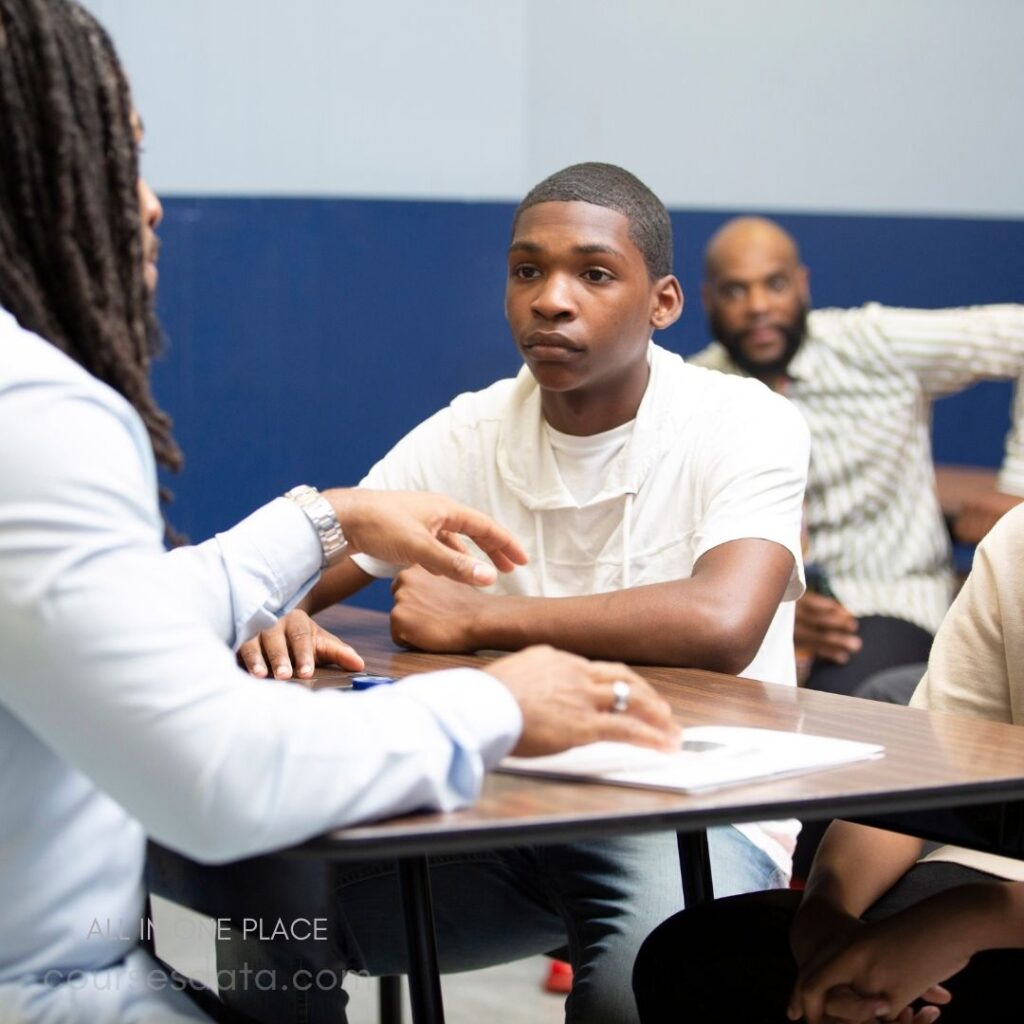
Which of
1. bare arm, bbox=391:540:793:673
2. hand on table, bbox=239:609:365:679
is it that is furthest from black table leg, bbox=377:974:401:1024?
hand on table, bbox=239:609:365:679

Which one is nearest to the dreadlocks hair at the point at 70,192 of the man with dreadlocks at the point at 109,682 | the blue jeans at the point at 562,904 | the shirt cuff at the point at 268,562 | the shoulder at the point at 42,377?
the man with dreadlocks at the point at 109,682

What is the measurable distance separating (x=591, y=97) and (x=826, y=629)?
4.89 feet

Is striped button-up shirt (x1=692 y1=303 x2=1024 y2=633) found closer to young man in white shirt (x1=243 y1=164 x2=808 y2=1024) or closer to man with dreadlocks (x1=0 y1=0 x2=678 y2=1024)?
young man in white shirt (x1=243 y1=164 x2=808 y2=1024)

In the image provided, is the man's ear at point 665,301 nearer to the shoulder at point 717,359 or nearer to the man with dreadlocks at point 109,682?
the man with dreadlocks at point 109,682

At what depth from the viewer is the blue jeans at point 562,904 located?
1.80 m

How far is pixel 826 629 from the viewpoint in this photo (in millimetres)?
3725

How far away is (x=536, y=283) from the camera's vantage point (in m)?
2.36

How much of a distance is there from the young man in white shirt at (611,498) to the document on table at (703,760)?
55 cm

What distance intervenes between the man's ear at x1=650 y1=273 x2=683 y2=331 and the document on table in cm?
115

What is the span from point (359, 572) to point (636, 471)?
42 centimetres

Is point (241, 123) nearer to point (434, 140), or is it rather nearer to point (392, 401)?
point (434, 140)

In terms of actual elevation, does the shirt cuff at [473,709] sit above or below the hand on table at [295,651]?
above

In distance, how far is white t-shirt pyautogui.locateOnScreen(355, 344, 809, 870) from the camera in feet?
7.14

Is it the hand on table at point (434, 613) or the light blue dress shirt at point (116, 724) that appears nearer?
the light blue dress shirt at point (116, 724)
